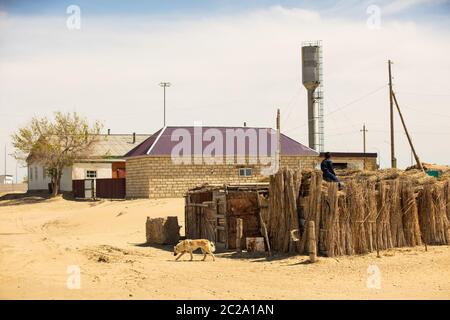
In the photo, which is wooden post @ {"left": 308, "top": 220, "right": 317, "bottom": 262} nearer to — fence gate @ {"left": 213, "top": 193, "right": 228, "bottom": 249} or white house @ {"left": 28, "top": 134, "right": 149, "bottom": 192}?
fence gate @ {"left": 213, "top": 193, "right": 228, "bottom": 249}

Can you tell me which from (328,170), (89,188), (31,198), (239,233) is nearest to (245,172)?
(89,188)

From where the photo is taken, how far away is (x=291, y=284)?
1376cm

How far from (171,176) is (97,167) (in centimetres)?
1283

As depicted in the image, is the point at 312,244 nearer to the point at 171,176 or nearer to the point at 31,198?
the point at 171,176

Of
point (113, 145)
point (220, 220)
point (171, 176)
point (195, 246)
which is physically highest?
point (113, 145)

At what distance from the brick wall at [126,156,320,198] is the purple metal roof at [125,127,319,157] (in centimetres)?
68

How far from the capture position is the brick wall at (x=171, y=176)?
3847 centimetres

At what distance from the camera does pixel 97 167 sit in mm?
49875

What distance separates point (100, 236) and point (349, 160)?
22.2m

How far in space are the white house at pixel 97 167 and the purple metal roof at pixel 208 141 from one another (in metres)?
4.35

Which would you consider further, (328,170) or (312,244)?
(328,170)

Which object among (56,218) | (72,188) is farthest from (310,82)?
(56,218)

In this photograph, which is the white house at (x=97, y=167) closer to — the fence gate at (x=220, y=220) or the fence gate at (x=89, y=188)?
the fence gate at (x=89, y=188)

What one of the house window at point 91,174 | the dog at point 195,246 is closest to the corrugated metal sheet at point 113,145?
the house window at point 91,174
